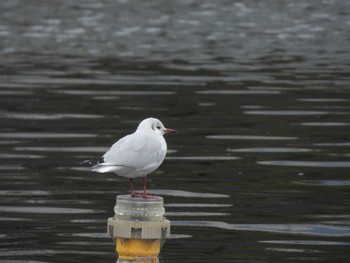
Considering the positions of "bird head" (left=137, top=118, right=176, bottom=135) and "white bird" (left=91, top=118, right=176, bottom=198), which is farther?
"bird head" (left=137, top=118, right=176, bottom=135)

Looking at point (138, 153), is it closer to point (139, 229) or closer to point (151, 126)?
point (151, 126)

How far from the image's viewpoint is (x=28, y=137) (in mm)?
20000

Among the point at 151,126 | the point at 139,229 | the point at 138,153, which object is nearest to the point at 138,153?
the point at 138,153

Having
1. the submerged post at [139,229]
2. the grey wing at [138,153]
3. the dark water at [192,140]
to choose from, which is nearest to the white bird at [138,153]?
the grey wing at [138,153]

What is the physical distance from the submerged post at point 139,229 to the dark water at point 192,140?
7.57 feet

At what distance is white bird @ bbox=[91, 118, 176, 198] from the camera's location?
1018 centimetres

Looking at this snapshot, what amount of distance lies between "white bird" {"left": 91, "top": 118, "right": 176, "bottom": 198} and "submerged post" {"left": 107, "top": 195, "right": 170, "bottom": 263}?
39 centimetres

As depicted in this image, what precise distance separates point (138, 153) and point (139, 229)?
2.40 feet

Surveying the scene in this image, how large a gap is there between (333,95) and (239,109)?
271cm

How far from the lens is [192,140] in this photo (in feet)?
64.6

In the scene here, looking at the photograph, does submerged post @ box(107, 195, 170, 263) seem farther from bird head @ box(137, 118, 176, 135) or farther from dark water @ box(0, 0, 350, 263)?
dark water @ box(0, 0, 350, 263)

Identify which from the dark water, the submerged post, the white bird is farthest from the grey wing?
the dark water

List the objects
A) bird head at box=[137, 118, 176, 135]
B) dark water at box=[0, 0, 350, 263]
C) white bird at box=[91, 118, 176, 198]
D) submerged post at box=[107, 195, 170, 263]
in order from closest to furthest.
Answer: submerged post at box=[107, 195, 170, 263] → white bird at box=[91, 118, 176, 198] → bird head at box=[137, 118, 176, 135] → dark water at box=[0, 0, 350, 263]

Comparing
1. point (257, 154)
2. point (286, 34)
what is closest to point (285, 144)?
point (257, 154)
